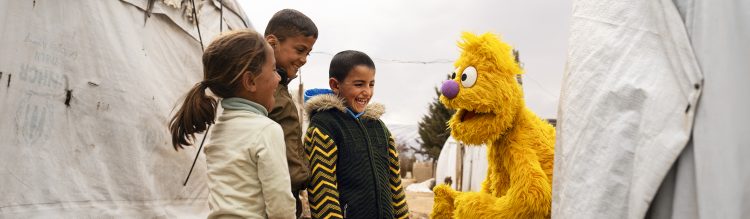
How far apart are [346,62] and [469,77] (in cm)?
49

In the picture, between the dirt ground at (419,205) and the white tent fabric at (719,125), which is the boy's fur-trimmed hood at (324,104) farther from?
the dirt ground at (419,205)

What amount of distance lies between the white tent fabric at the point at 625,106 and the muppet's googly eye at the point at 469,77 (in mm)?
851

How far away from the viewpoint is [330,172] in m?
2.04

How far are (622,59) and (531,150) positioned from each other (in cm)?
94

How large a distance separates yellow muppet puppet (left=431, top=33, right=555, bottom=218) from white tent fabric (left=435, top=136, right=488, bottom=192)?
19.2 feet

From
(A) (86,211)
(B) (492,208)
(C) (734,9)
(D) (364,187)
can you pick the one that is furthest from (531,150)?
(A) (86,211)

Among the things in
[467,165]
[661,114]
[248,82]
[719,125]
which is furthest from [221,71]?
[467,165]

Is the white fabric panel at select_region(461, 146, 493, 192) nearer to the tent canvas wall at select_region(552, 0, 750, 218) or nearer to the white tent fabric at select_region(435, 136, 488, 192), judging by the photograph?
the white tent fabric at select_region(435, 136, 488, 192)

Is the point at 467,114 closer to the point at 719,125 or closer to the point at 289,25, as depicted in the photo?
the point at 289,25

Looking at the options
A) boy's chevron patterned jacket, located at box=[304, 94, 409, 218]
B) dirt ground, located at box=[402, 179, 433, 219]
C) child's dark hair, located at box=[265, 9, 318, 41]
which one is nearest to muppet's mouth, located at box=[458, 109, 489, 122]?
boy's chevron patterned jacket, located at box=[304, 94, 409, 218]

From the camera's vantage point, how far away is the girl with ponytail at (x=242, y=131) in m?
1.59

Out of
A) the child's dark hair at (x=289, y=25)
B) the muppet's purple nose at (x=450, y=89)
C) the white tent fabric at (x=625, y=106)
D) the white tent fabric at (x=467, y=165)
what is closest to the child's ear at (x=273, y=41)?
the child's dark hair at (x=289, y=25)

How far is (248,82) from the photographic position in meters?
1.70

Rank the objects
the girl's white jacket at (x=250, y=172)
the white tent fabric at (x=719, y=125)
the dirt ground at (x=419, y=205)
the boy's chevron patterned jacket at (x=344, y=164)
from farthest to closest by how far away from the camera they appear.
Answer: the dirt ground at (x=419, y=205), the boy's chevron patterned jacket at (x=344, y=164), the girl's white jacket at (x=250, y=172), the white tent fabric at (x=719, y=125)
